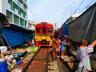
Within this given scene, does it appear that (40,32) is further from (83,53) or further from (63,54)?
(83,53)

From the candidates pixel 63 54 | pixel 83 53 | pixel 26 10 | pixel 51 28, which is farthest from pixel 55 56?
pixel 26 10

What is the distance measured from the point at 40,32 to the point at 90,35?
25020mm

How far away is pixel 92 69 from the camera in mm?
8094

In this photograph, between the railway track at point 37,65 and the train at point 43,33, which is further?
the train at point 43,33

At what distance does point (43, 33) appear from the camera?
3559 centimetres

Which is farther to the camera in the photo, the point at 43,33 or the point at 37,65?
the point at 43,33

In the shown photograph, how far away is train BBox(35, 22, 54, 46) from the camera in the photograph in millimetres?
35375

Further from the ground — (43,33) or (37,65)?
(43,33)

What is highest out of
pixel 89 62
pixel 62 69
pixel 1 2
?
pixel 1 2

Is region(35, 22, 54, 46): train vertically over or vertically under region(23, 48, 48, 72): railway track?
over

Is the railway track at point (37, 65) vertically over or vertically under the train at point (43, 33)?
under

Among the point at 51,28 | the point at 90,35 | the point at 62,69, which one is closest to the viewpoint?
the point at 90,35

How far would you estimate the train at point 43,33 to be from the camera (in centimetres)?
3538

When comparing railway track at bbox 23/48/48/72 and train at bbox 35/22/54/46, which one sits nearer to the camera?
railway track at bbox 23/48/48/72
